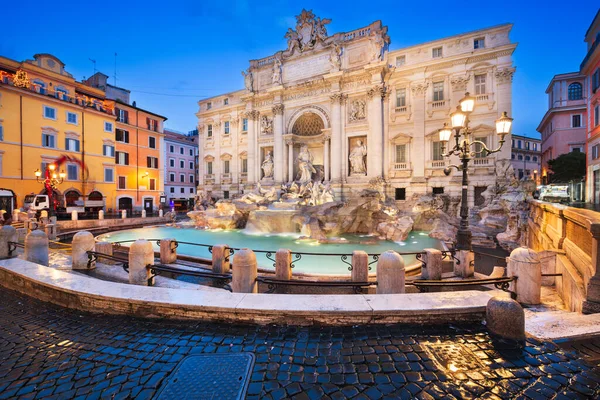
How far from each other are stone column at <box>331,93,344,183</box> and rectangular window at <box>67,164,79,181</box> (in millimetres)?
25667

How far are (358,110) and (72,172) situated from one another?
28.5 metres

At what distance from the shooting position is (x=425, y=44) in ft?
69.4

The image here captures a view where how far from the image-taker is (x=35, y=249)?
6453 mm

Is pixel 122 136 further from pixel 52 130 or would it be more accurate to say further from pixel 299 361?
pixel 299 361

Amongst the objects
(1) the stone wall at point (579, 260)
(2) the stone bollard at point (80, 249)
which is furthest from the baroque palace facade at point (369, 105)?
(2) the stone bollard at point (80, 249)

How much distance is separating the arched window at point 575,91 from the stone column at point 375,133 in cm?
2643

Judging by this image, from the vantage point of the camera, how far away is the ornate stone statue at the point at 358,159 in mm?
22703

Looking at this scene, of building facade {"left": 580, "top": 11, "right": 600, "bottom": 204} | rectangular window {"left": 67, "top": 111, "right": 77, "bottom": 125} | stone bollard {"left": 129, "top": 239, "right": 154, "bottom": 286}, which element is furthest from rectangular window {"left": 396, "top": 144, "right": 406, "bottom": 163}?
rectangular window {"left": 67, "top": 111, "right": 77, "bottom": 125}

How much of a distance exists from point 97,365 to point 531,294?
628cm

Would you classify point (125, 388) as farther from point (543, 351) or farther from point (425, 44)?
point (425, 44)

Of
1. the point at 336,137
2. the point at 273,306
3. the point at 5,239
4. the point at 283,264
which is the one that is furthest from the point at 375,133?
the point at 5,239

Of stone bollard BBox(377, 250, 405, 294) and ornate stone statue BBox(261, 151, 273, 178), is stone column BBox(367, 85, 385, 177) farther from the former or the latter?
stone bollard BBox(377, 250, 405, 294)

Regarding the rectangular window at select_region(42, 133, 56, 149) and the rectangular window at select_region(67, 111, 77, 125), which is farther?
the rectangular window at select_region(67, 111, 77, 125)

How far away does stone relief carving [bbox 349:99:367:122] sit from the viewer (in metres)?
22.7
